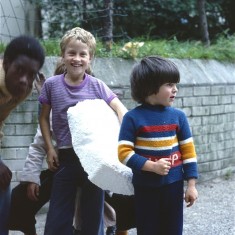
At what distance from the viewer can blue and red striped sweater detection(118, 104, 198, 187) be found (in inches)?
121

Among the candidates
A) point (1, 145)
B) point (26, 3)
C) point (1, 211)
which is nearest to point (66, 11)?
point (26, 3)

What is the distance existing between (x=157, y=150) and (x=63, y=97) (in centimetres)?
80

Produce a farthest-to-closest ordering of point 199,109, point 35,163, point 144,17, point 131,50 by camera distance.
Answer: point 144,17, point 199,109, point 131,50, point 35,163

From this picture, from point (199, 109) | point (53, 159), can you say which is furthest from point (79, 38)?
point (199, 109)

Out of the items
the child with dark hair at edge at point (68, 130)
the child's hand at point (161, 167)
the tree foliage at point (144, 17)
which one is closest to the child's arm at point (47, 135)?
the child with dark hair at edge at point (68, 130)

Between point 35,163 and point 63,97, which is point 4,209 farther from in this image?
point 63,97

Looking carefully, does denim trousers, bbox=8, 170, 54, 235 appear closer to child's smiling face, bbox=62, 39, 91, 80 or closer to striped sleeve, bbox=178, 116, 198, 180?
child's smiling face, bbox=62, 39, 91, 80

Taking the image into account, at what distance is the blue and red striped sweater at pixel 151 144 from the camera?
3.08 metres

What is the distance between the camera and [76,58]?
356cm

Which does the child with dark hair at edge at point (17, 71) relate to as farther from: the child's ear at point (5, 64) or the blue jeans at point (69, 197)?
the blue jeans at point (69, 197)

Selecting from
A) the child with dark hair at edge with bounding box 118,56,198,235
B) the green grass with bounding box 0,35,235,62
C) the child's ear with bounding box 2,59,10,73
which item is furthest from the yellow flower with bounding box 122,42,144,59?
the child's ear with bounding box 2,59,10,73

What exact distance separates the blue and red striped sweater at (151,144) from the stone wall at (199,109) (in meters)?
2.17

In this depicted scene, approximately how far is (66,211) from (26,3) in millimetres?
5805

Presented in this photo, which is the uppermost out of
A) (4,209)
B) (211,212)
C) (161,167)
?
(161,167)
